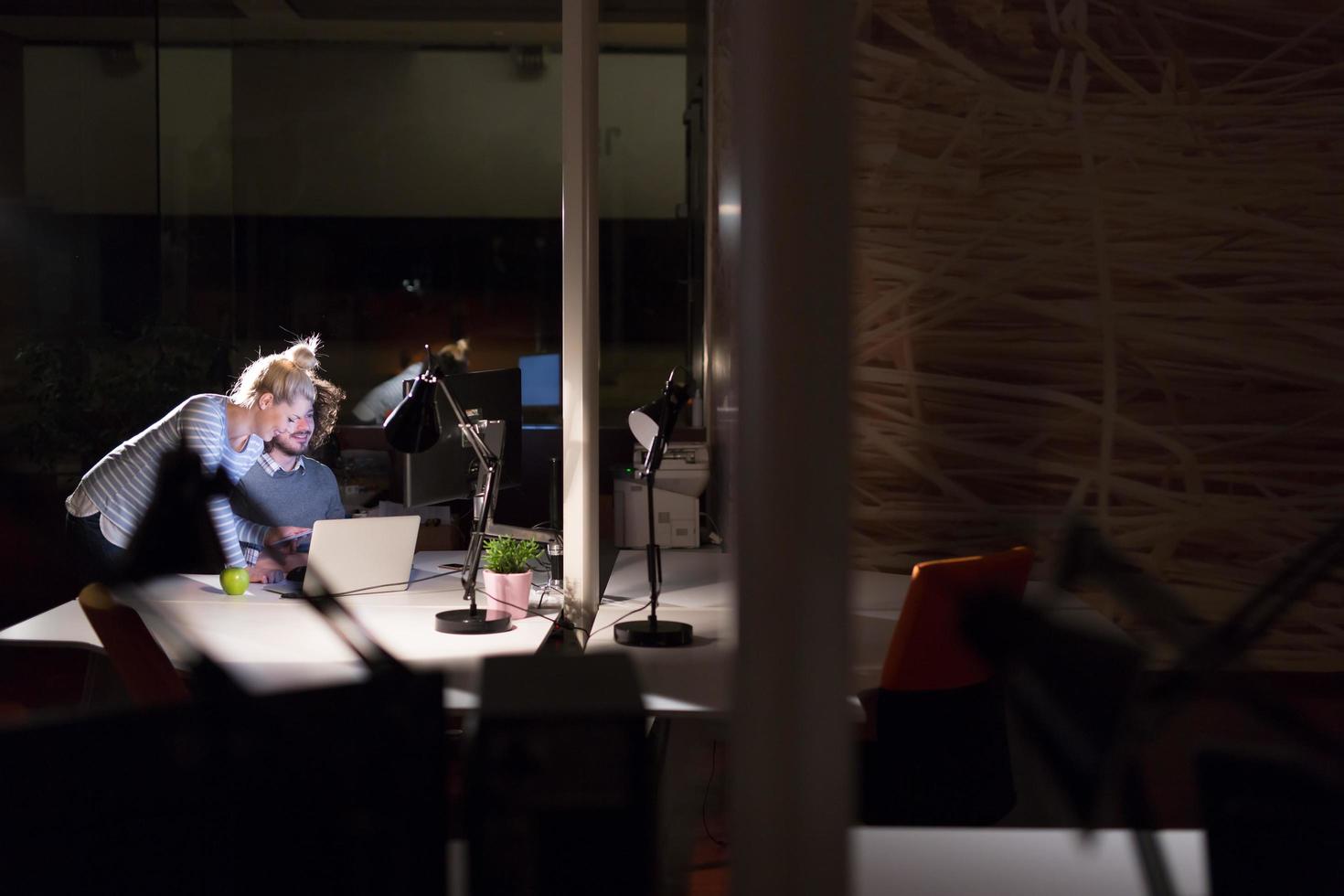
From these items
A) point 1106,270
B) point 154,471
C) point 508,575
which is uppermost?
point 1106,270

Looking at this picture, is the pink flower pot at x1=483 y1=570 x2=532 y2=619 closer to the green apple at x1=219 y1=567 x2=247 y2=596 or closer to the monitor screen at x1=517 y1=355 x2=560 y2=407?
the green apple at x1=219 y1=567 x2=247 y2=596

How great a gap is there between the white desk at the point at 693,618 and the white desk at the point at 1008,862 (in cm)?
63

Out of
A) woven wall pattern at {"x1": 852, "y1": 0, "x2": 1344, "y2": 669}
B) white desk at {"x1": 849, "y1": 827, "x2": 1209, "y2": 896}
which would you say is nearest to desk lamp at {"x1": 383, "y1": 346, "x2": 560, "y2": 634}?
white desk at {"x1": 849, "y1": 827, "x2": 1209, "y2": 896}

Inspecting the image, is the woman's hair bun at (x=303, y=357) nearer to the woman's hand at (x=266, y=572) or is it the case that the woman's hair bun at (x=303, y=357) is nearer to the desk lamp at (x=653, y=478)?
the woman's hand at (x=266, y=572)

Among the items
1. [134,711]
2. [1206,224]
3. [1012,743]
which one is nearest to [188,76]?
[1206,224]

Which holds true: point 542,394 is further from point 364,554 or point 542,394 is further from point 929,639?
point 929,639

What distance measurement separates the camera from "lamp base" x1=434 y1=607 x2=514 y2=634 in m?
2.74

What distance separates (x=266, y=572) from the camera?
3316 millimetres

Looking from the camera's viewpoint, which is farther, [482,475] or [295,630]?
[482,475]

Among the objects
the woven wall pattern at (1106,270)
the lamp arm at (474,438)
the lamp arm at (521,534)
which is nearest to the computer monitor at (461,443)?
the lamp arm at (474,438)

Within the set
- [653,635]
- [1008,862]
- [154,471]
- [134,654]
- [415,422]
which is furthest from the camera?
[154,471]

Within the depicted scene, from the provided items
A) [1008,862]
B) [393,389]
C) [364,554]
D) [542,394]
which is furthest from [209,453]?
[542,394]

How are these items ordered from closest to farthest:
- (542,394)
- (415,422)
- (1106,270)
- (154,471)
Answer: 1. (415,422)
2. (154,471)
3. (1106,270)
4. (542,394)

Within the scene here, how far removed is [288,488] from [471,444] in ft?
2.75
